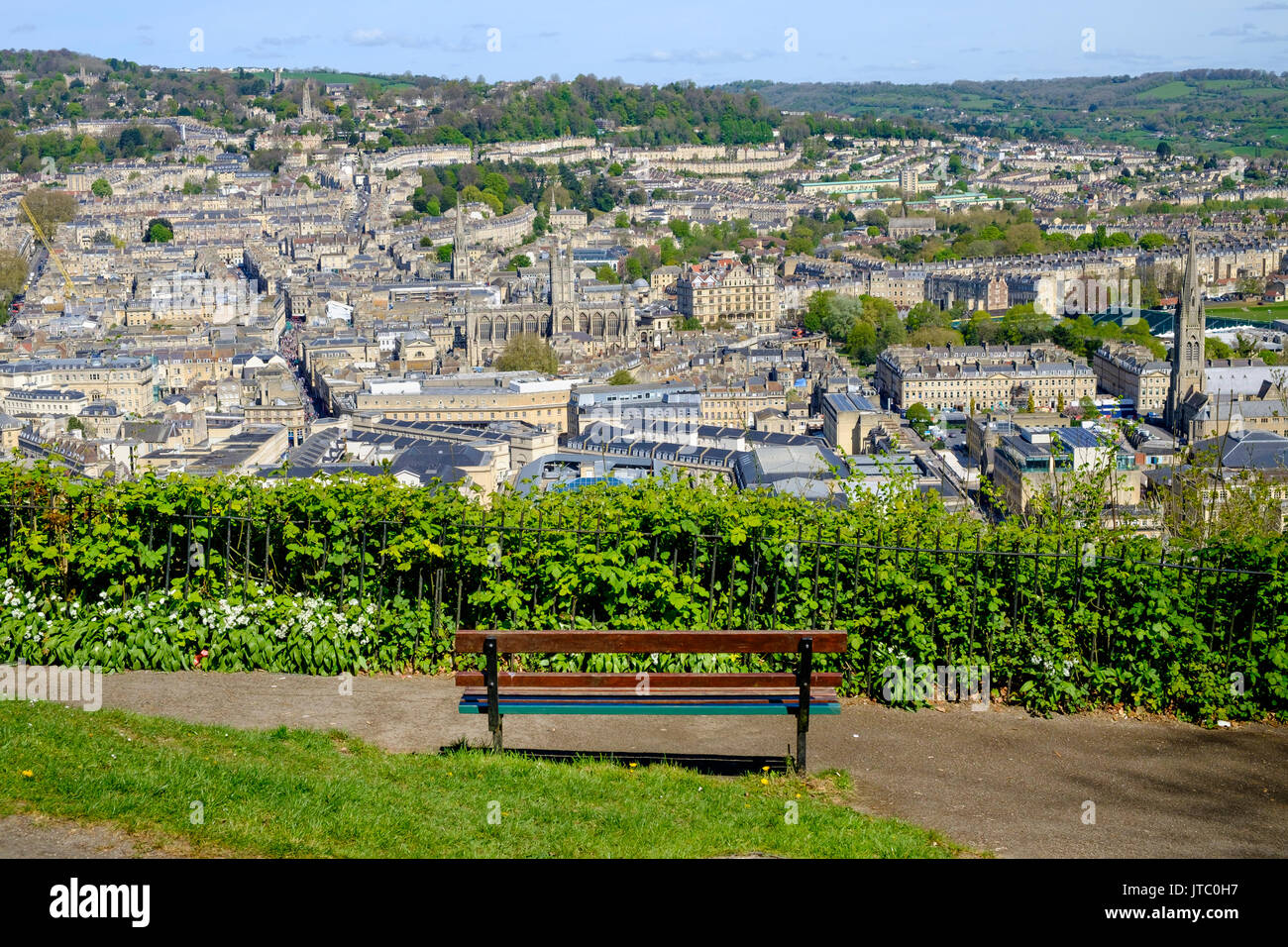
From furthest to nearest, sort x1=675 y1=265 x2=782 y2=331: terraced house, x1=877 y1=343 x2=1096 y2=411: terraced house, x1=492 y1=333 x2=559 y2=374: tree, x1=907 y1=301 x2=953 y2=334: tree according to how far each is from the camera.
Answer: x1=675 y1=265 x2=782 y2=331: terraced house, x1=907 y1=301 x2=953 y2=334: tree, x1=492 y1=333 x2=559 y2=374: tree, x1=877 y1=343 x2=1096 y2=411: terraced house

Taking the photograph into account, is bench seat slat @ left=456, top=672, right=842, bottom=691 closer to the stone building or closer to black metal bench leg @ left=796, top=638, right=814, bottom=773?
black metal bench leg @ left=796, top=638, right=814, bottom=773

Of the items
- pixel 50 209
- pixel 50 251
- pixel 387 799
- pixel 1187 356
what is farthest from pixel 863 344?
pixel 387 799

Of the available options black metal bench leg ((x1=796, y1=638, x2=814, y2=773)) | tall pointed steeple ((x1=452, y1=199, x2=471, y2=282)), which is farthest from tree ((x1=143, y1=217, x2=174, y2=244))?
black metal bench leg ((x1=796, y1=638, x2=814, y2=773))

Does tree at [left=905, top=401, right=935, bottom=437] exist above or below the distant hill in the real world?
below

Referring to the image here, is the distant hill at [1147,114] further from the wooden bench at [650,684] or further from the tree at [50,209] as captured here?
the wooden bench at [650,684]

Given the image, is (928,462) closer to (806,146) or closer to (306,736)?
(306,736)

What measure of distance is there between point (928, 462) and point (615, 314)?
99.6ft

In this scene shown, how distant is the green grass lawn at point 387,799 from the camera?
4473 millimetres

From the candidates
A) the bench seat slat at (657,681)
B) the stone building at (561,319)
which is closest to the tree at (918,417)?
the stone building at (561,319)

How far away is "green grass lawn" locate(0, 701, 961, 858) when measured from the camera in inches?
176

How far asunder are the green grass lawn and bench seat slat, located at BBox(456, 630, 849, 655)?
0.39m

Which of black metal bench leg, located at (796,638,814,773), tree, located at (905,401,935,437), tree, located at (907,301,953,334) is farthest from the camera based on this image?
tree, located at (907,301,953,334)
